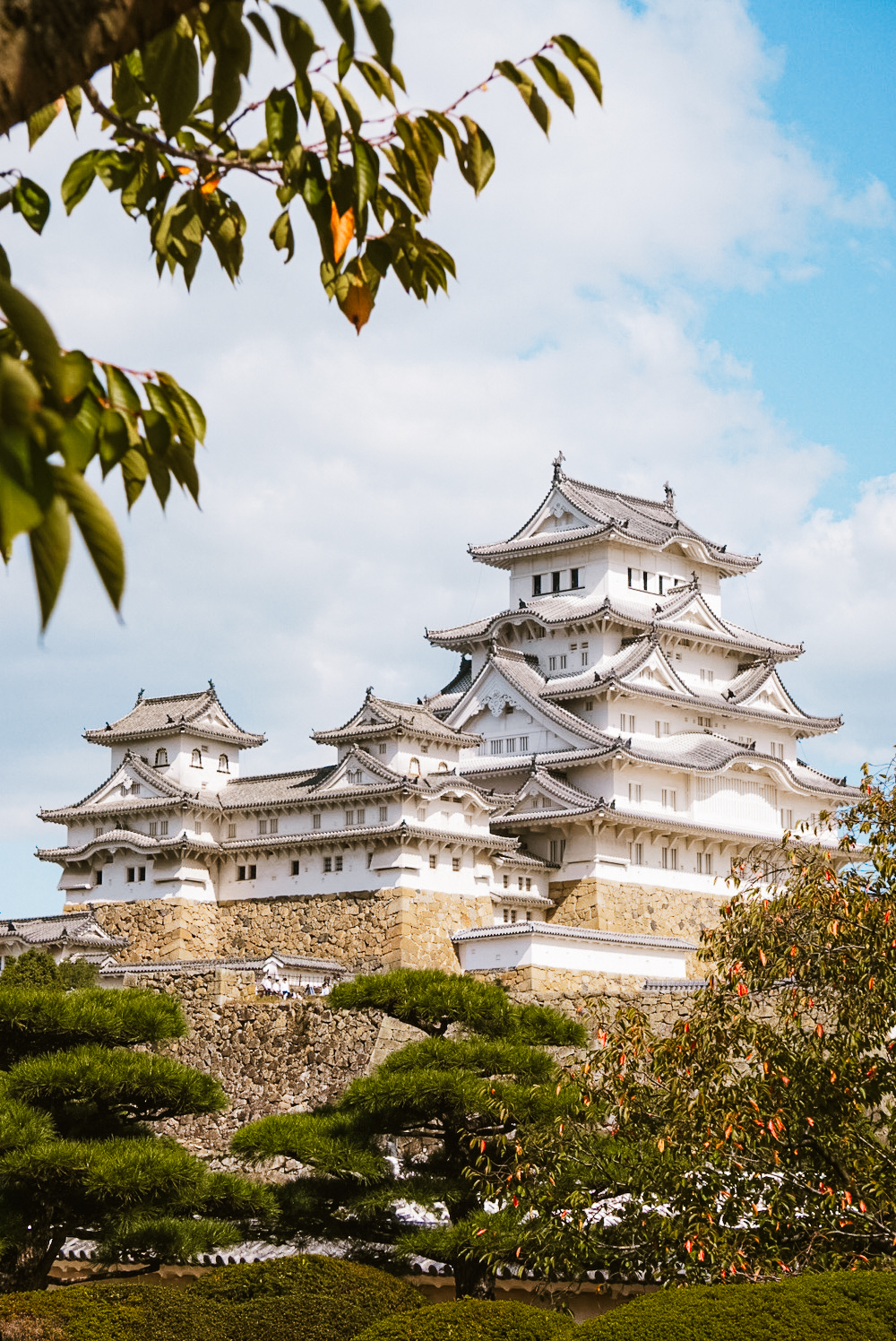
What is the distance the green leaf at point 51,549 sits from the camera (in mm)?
2258

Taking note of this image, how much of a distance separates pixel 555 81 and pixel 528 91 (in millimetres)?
113

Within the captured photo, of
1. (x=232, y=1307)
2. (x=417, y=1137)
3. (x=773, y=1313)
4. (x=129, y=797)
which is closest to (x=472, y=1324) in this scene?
(x=232, y=1307)

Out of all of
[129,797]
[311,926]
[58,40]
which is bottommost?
[58,40]

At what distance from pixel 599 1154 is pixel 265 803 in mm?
23350

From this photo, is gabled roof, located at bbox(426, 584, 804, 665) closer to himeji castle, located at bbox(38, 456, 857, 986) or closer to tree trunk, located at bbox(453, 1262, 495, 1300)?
himeji castle, located at bbox(38, 456, 857, 986)

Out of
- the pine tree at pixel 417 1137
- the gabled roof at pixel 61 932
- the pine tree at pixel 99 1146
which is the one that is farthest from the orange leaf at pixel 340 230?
the gabled roof at pixel 61 932

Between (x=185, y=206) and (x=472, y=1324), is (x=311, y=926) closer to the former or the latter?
(x=472, y=1324)

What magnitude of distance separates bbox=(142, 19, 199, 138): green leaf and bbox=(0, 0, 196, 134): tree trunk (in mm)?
215

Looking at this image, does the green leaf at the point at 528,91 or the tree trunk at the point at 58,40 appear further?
the green leaf at the point at 528,91

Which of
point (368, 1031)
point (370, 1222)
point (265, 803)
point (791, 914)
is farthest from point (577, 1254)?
point (265, 803)

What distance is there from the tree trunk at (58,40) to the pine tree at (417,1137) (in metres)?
12.4

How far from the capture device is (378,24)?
305 cm

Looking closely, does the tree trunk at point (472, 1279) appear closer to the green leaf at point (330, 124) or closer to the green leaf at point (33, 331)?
the green leaf at point (330, 124)

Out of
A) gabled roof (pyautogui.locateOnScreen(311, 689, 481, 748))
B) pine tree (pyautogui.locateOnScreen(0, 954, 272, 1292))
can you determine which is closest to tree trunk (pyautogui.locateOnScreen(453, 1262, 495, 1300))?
pine tree (pyautogui.locateOnScreen(0, 954, 272, 1292))
